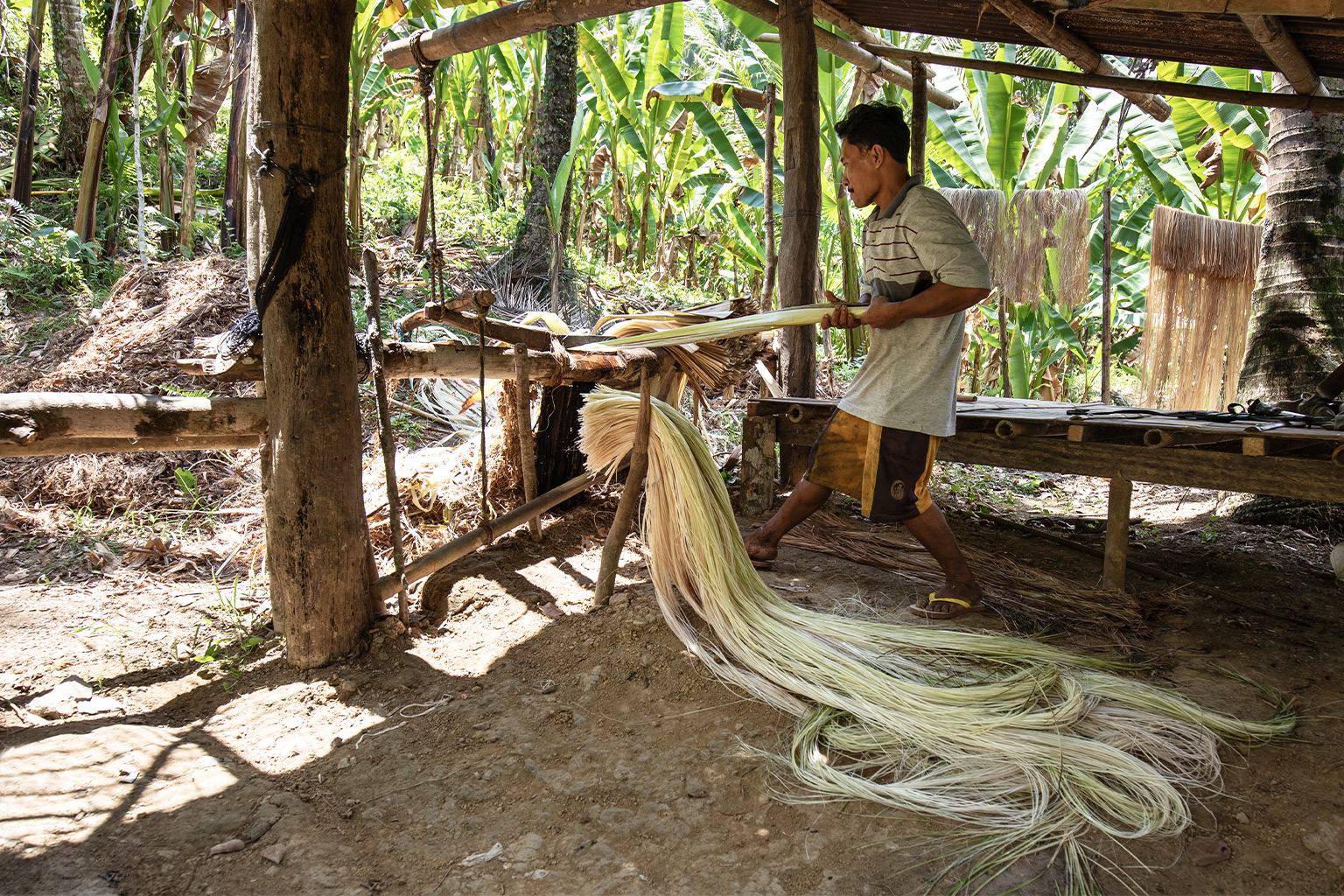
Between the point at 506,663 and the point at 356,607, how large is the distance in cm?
53

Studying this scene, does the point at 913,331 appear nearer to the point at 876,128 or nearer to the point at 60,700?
the point at 876,128

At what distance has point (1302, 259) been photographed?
447 centimetres

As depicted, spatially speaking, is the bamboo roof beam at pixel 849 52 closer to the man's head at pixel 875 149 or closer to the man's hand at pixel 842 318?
the man's head at pixel 875 149

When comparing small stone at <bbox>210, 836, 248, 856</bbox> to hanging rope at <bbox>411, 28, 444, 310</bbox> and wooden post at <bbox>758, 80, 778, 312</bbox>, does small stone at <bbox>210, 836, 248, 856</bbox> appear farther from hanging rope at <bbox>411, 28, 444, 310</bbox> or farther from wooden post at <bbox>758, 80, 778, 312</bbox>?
wooden post at <bbox>758, 80, 778, 312</bbox>

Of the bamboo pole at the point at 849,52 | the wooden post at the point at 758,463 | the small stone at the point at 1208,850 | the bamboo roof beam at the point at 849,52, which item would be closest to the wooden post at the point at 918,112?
the bamboo roof beam at the point at 849,52

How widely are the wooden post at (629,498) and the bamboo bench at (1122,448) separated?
132 cm

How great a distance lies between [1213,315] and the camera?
210 inches

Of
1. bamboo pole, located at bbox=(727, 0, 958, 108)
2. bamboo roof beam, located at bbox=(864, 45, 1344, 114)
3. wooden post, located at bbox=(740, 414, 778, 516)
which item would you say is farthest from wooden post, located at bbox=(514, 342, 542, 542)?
bamboo roof beam, located at bbox=(864, 45, 1344, 114)

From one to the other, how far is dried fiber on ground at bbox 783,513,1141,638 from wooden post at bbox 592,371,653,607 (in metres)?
1.00

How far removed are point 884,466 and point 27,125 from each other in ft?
24.1

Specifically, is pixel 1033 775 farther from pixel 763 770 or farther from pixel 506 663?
pixel 506 663

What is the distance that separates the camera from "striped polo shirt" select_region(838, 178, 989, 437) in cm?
265

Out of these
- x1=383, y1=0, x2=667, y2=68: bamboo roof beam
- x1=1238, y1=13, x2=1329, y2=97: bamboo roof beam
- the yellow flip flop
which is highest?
x1=383, y1=0, x2=667, y2=68: bamboo roof beam

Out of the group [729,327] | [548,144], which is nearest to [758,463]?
[729,327]
